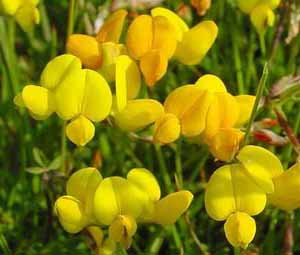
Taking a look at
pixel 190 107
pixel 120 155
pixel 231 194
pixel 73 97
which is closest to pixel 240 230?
pixel 231 194

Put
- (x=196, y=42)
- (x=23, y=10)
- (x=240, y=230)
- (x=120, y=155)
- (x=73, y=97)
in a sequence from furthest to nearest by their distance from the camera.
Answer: (x=120, y=155) < (x=23, y=10) < (x=196, y=42) < (x=73, y=97) < (x=240, y=230)

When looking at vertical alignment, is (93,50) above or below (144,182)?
above

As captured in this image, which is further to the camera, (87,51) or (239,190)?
(87,51)

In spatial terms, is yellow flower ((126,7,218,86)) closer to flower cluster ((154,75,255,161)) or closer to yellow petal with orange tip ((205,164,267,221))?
flower cluster ((154,75,255,161))

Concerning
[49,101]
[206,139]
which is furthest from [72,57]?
[206,139]

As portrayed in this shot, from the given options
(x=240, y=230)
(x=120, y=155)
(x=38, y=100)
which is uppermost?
(x=38, y=100)

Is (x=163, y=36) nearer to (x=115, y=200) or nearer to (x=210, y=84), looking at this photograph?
(x=210, y=84)

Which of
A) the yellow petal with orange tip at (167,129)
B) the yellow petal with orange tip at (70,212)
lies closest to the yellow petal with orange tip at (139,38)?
the yellow petal with orange tip at (167,129)
